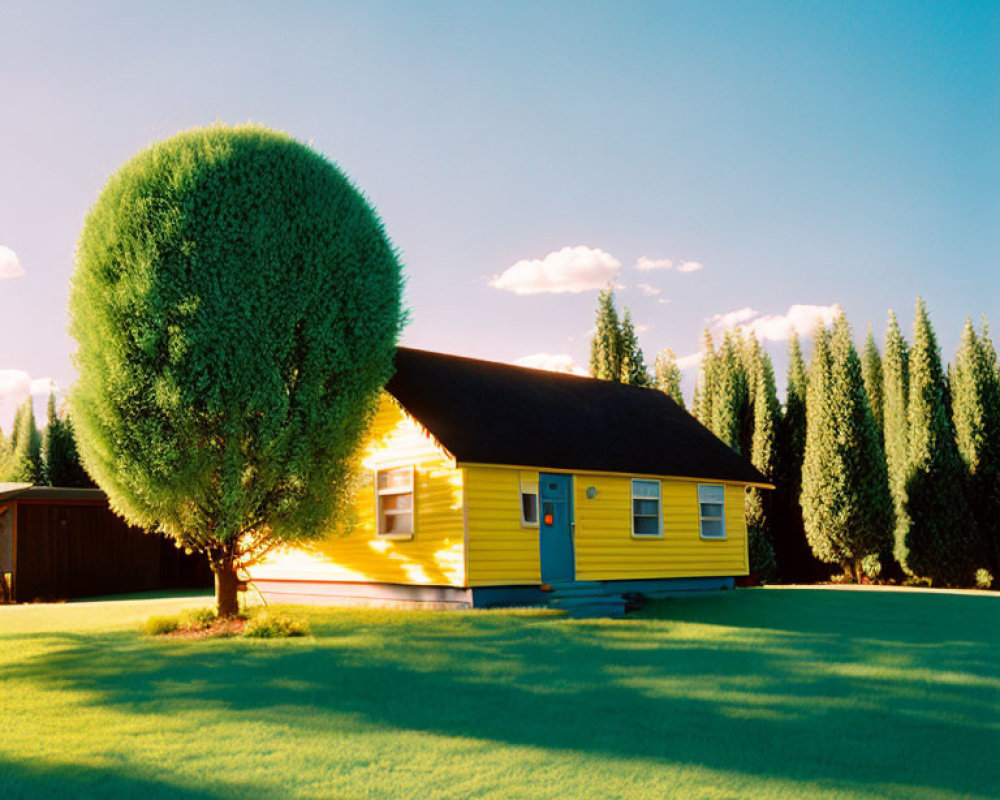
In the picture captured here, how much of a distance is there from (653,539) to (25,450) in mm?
45157

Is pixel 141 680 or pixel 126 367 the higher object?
pixel 126 367

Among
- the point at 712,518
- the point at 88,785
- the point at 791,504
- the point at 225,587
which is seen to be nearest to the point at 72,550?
the point at 225,587

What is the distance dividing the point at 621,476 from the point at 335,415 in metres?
7.75

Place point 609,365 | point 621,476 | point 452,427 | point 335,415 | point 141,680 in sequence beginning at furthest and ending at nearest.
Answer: point 609,365 → point 621,476 → point 452,427 → point 335,415 → point 141,680

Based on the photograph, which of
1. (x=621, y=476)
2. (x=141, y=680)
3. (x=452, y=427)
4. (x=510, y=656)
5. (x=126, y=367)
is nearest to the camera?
(x=141, y=680)

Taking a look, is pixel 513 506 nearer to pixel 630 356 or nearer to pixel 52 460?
pixel 630 356

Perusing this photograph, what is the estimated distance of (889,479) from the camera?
109ft

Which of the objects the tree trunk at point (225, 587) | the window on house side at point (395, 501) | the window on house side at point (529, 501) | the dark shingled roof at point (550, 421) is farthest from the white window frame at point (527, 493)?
the tree trunk at point (225, 587)

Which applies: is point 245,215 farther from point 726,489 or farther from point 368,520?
point 726,489

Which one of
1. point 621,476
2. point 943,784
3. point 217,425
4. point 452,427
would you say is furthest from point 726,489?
point 943,784

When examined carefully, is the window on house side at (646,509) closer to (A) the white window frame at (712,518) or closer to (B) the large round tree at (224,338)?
(A) the white window frame at (712,518)

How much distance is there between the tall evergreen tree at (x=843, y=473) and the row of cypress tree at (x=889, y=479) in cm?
4

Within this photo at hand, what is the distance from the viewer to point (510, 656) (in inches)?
474

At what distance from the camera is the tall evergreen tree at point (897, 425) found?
2998cm
